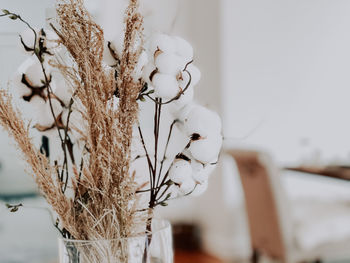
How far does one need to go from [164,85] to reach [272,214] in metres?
1.71

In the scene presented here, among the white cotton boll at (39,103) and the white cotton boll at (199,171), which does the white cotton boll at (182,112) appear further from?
the white cotton boll at (39,103)

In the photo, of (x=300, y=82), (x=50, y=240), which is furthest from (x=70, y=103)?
(x=300, y=82)

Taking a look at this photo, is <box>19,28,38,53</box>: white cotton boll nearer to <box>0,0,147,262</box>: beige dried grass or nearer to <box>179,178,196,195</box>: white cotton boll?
<box>0,0,147,262</box>: beige dried grass

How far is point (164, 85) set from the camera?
0.61 meters

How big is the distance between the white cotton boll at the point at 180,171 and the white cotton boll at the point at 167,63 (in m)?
0.12

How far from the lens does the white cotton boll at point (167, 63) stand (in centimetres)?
60

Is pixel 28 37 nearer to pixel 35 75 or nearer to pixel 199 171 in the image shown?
pixel 35 75

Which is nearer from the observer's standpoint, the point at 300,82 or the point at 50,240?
the point at 50,240

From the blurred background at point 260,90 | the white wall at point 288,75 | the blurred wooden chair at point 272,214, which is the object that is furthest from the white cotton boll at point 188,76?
the white wall at point 288,75

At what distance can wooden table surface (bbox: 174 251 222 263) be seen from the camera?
3.48 m

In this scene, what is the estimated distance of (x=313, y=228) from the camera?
88.4 inches

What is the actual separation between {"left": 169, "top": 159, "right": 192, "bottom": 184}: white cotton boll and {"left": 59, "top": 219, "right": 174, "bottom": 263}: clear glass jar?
3.3 inches

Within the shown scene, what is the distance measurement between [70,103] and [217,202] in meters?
3.01

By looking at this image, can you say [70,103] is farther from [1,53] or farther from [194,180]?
[1,53]
